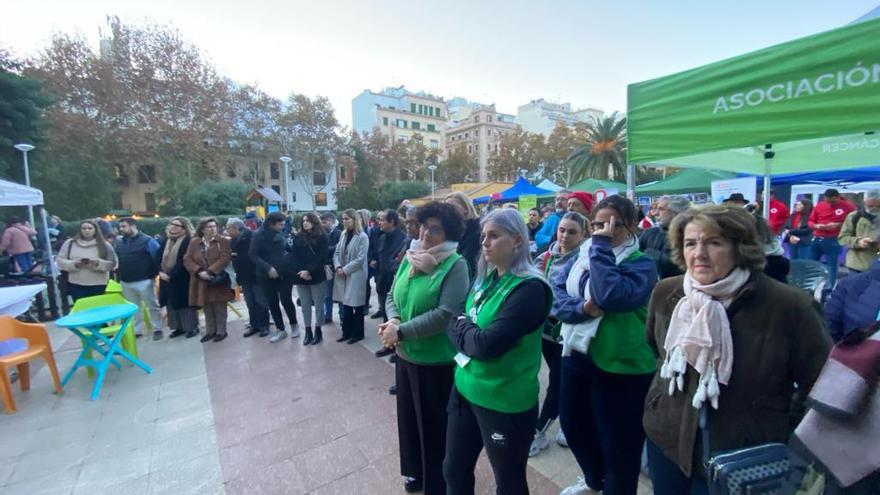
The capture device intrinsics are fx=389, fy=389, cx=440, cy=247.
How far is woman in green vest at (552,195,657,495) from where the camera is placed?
190 centimetres

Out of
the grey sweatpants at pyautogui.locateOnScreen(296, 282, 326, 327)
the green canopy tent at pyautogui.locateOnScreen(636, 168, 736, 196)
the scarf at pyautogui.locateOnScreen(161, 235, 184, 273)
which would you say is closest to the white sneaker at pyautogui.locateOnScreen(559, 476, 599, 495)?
the grey sweatpants at pyautogui.locateOnScreen(296, 282, 326, 327)

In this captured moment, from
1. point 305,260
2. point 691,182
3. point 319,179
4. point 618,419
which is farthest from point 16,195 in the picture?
point 319,179

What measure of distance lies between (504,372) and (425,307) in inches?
23.8

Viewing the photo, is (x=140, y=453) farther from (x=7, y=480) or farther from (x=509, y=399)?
(x=509, y=399)

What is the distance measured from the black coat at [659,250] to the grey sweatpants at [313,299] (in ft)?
13.4

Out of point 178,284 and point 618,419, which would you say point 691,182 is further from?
point 178,284

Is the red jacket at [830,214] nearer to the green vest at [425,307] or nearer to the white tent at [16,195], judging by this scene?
the green vest at [425,307]

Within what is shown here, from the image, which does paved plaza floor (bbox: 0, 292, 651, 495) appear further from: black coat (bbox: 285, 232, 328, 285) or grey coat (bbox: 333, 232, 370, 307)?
black coat (bbox: 285, 232, 328, 285)

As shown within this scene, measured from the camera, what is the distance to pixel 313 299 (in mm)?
5422

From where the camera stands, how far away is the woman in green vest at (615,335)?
190cm

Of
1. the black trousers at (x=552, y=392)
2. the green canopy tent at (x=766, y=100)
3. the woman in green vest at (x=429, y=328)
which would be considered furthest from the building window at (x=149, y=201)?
the green canopy tent at (x=766, y=100)

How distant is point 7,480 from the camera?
2754 millimetres

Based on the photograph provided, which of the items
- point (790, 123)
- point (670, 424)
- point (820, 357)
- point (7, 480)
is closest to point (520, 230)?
point (670, 424)

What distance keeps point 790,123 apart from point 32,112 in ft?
71.6
